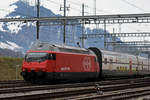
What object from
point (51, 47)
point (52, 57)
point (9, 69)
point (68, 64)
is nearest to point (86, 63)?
point (68, 64)

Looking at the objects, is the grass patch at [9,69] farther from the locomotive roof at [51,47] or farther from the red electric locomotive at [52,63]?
the locomotive roof at [51,47]

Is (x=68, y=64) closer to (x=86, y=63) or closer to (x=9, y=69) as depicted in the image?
(x=86, y=63)

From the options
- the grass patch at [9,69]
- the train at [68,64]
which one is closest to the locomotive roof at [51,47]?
the train at [68,64]

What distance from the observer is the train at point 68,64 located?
75.9ft

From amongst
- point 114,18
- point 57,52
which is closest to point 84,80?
point 57,52

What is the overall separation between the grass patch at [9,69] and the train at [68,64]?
10542 millimetres

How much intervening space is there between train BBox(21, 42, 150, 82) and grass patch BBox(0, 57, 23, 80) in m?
10.5

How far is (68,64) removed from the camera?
2528cm

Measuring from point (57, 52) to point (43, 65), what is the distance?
5.40ft

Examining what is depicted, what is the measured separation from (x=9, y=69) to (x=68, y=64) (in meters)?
19.1

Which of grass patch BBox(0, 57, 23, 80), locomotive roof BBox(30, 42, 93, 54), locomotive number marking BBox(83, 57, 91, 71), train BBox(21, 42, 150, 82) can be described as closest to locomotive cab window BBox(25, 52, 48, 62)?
train BBox(21, 42, 150, 82)

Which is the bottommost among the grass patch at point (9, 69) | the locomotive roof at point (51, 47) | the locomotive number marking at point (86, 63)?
the grass patch at point (9, 69)

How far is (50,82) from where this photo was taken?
24.6 m

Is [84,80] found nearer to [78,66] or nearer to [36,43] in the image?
[78,66]
